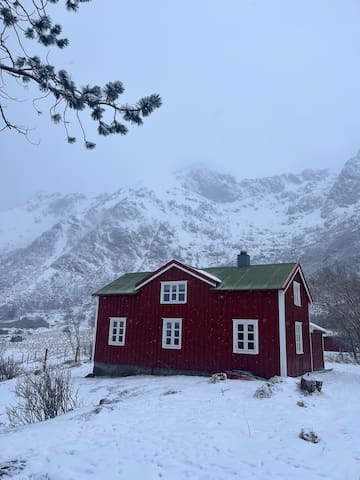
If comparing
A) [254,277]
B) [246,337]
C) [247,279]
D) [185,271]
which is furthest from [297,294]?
[185,271]

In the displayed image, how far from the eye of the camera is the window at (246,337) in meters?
17.5

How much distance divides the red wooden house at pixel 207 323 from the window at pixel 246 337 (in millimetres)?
46

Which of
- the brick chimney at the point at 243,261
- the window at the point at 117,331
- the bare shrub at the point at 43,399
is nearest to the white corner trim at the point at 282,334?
the brick chimney at the point at 243,261

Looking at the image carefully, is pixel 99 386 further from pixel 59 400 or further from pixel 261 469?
pixel 261 469

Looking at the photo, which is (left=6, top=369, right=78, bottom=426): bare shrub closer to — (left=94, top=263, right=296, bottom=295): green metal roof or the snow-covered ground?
the snow-covered ground

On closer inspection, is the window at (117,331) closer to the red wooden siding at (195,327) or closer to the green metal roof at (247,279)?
the red wooden siding at (195,327)

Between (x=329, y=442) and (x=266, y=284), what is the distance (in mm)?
10535

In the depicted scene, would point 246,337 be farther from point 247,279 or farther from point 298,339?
point 298,339

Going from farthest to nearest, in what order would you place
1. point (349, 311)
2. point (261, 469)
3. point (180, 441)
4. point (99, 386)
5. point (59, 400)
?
point (349, 311) → point (99, 386) → point (59, 400) → point (180, 441) → point (261, 469)

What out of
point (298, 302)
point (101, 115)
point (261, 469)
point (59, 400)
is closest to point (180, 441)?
point (261, 469)

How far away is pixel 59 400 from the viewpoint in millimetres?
10867

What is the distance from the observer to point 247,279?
19.5 meters

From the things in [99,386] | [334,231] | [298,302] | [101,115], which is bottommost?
[99,386]

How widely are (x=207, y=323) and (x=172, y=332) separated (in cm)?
207
